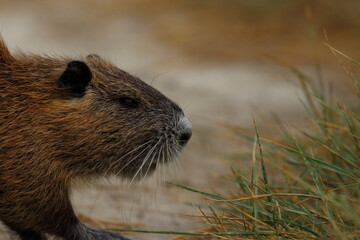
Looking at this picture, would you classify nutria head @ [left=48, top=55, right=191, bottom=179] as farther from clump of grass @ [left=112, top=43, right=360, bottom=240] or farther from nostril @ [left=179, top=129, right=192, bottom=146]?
clump of grass @ [left=112, top=43, right=360, bottom=240]

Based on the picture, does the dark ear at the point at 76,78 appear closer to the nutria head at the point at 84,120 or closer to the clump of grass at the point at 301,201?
the nutria head at the point at 84,120

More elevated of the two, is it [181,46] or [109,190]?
[181,46]

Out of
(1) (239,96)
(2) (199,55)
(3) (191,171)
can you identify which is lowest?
(3) (191,171)

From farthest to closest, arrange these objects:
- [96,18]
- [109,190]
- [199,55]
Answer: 1. [96,18]
2. [199,55]
3. [109,190]

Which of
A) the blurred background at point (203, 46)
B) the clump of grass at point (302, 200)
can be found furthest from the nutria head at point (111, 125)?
the blurred background at point (203, 46)

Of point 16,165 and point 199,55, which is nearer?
Result: point 16,165

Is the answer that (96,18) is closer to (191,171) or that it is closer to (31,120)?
(191,171)

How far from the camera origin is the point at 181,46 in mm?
10164

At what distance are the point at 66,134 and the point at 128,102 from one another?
1.31 feet

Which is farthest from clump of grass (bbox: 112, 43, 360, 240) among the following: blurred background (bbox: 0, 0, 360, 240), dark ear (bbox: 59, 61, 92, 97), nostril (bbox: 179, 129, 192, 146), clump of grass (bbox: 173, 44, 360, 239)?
blurred background (bbox: 0, 0, 360, 240)

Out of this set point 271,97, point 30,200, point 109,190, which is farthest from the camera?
point 271,97

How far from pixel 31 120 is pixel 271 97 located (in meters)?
5.03

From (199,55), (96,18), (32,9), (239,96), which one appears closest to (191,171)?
(239,96)

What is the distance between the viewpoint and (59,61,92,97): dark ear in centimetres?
343
